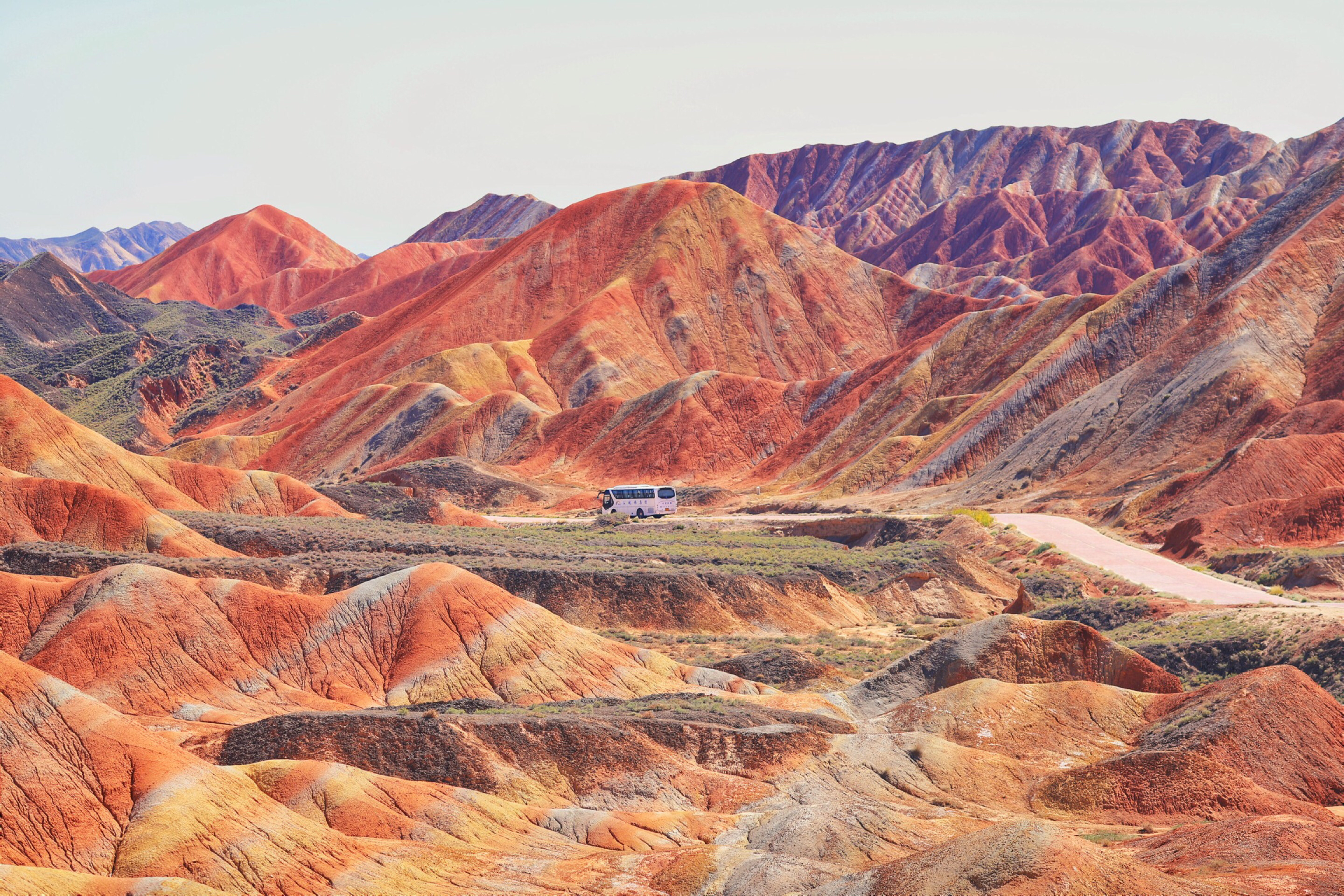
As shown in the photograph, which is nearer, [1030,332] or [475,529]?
[475,529]

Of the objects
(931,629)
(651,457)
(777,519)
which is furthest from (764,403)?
(931,629)

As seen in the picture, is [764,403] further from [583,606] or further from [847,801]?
[847,801]

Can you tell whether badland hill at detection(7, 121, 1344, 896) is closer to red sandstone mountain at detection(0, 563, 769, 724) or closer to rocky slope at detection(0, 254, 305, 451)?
red sandstone mountain at detection(0, 563, 769, 724)

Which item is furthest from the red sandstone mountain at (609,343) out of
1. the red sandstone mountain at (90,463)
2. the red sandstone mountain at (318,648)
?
the red sandstone mountain at (318,648)

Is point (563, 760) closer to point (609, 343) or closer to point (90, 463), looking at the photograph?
point (90, 463)

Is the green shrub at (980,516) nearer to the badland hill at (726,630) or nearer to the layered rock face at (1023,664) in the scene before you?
the badland hill at (726,630)

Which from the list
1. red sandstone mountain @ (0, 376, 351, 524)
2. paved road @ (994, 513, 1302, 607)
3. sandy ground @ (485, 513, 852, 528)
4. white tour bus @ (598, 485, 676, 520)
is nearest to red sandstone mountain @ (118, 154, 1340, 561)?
paved road @ (994, 513, 1302, 607)

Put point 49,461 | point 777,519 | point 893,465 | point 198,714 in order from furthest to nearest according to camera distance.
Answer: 1. point 893,465
2. point 777,519
3. point 49,461
4. point 198,714
